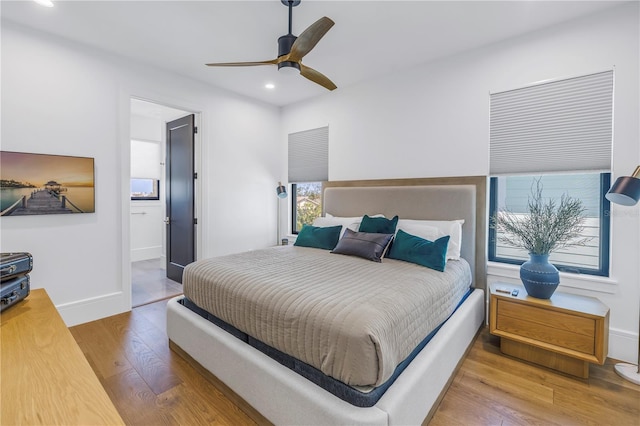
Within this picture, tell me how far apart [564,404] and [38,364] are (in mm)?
2769

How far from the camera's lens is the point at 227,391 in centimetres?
195

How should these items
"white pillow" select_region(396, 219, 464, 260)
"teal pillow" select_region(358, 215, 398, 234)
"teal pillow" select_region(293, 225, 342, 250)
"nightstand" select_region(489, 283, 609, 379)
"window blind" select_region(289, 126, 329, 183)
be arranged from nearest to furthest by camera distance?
1. "nightstand" select_region(489, 283, 609, 379)
2. "white pillow" select_region(396, 219, 464, 260)
3. "teal pillow" select_region(358, 215, 398, 234)
4. "teal pillow" select_region(293, 225, 342, 250)
5. "window blind" select_region(289, 126, 329, 183)

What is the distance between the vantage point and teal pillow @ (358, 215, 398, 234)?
10.1 ft

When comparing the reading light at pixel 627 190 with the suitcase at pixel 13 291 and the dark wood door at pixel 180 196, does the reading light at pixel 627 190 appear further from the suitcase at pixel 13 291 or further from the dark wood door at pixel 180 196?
the dark wood door at pixel 180 196

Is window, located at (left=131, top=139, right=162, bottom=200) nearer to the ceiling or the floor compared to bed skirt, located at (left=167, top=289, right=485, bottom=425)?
nearer to the ceiling

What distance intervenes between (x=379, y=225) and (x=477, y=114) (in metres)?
1.56

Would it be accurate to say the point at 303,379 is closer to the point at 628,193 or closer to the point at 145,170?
the point at 628,193

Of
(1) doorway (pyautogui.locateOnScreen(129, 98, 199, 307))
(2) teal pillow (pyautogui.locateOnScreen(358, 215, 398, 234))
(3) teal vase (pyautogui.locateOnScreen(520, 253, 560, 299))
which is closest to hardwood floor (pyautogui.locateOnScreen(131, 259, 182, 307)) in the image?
(1) doorway (pyautogui.locateOnScreen(129, 98, 199, 307))

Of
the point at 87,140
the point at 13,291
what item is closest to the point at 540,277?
the point at 13,291

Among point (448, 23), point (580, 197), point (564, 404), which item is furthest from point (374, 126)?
point (564, 404)

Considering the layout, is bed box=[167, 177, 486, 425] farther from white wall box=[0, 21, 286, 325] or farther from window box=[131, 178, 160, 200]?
window box=[131, 178, 160, 200]

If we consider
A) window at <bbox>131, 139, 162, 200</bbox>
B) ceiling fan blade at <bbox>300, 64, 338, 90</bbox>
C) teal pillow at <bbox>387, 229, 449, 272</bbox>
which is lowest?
teal pillow at <bbox>387, 229, 449, 272</bbox>

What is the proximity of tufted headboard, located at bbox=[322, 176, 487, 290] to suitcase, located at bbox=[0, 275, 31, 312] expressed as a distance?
315cm

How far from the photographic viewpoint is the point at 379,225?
10.3 ft
